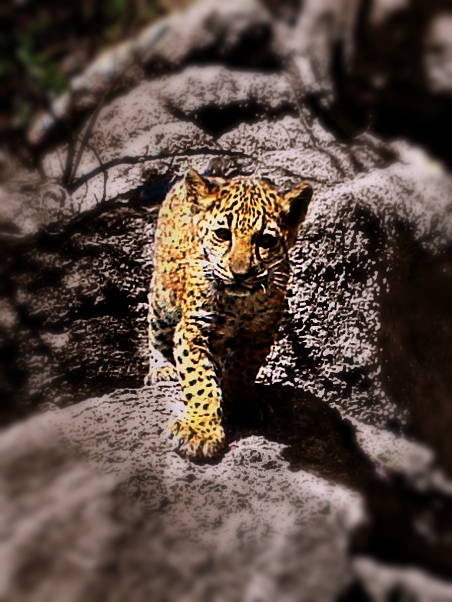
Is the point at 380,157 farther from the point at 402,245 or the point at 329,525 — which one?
the point at 329,525

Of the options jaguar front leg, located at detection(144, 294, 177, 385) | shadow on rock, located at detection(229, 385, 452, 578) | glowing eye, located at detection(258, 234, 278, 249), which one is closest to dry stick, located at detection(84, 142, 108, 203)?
jaguar front leg, located at detection(144, 294, 177, 385)

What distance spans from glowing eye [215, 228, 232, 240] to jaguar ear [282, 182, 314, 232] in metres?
0.18

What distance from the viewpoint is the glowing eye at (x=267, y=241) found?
75.7 inches

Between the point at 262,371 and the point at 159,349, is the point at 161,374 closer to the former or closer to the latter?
the point at 159,349

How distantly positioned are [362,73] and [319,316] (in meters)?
1.06

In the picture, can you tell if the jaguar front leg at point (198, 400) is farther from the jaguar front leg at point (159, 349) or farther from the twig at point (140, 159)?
the twig at point (140, 159)

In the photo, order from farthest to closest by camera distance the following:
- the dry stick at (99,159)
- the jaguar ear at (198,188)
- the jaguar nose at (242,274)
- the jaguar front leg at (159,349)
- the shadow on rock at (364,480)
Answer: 1. the jaguar front leg at (159,349)
2. the dry stick at (99,159)
3. the jaguar ear at (198,188)
4. the jaguar nose at (242,274)
5. the shadow on rock at (364,480)

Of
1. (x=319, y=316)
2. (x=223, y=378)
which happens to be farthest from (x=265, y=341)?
(x=319, y=316)

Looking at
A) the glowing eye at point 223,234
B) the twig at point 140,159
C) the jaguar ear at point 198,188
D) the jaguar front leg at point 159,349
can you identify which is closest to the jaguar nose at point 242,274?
the glowing eye at point 223,234

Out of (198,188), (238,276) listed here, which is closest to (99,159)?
(198,188)

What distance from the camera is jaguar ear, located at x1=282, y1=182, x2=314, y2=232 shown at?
195 centimetres

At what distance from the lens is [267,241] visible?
193cm

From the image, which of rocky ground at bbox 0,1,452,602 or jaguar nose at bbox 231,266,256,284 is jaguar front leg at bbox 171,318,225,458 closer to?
rocky ground at bbox 0,1,452,602

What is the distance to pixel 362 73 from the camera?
172 centimetres
